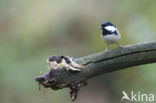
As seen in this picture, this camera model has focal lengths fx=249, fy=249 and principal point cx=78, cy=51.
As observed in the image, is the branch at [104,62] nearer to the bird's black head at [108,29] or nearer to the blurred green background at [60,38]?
the bird's black head at [108,29]

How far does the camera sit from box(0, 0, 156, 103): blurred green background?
4.71 m

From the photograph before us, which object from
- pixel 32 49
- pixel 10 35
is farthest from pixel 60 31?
pixel 10 35

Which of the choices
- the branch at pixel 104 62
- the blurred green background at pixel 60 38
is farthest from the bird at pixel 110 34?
the blurred green background at pixel 60 38

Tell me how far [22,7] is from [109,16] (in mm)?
1894

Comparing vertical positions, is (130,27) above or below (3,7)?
below

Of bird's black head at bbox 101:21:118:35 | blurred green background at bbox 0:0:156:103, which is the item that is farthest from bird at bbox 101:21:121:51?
blurred green background at bbox 0:0:156:103

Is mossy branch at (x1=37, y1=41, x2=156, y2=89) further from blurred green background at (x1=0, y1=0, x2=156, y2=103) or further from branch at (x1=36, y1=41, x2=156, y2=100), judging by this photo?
blurred green background at (x1=0, y1=0, x2=156, y2=103)

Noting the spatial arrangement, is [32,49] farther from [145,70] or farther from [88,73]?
[88,73]

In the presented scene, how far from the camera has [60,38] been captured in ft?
17.5

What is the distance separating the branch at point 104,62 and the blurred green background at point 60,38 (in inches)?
117

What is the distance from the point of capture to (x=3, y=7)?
5.30 m

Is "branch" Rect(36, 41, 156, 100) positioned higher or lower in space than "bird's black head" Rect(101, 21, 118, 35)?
lower

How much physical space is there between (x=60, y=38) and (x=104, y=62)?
3.71 m

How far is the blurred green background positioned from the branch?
9.76 ft
